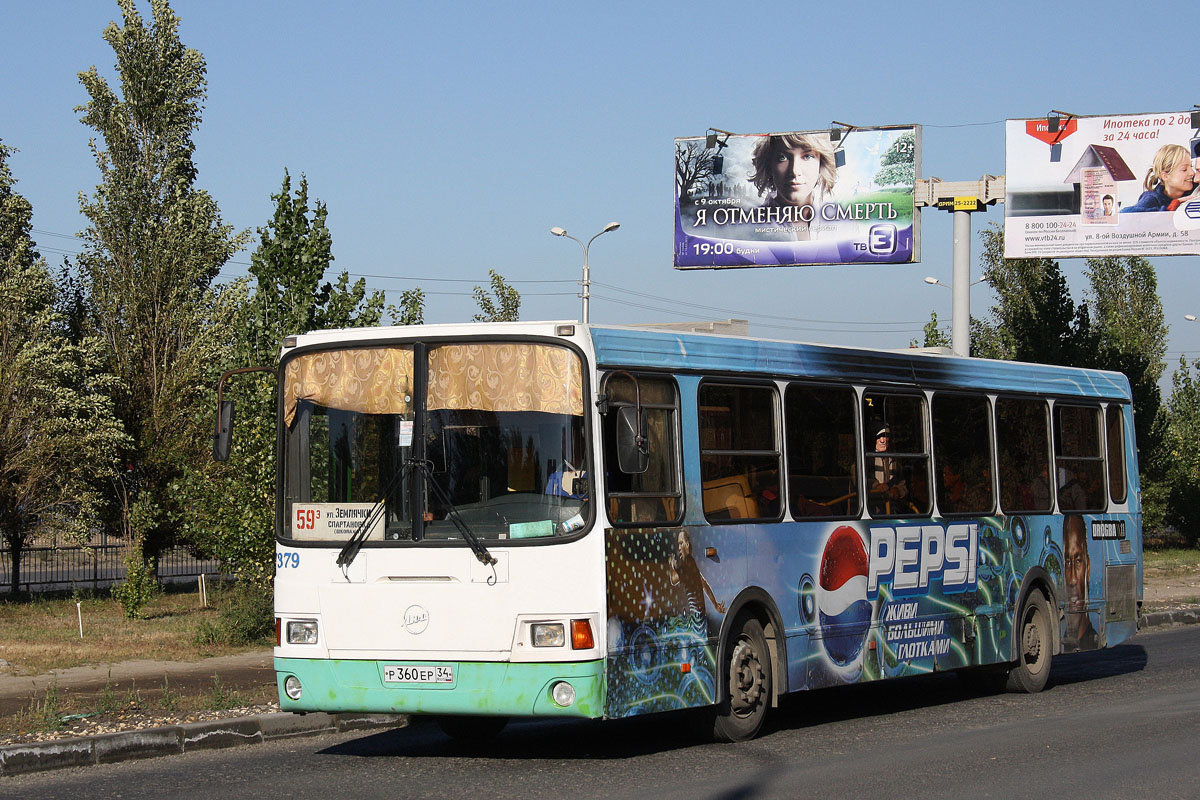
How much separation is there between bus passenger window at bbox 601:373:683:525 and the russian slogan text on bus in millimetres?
2688

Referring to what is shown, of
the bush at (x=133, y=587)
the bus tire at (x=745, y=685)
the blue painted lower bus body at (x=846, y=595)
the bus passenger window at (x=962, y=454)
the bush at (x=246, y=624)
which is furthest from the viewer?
the bush at (x=133, y=587)

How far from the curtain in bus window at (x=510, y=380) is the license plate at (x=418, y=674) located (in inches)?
64.4

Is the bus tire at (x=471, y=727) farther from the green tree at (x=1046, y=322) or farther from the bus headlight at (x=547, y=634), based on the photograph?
the green tree at (x=1046, y=322)

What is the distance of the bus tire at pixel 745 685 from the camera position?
416 inches

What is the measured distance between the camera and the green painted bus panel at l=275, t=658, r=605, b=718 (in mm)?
9211

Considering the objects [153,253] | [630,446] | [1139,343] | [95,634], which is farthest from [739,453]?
[1139,343]

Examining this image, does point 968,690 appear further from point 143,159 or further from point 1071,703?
point 143,159

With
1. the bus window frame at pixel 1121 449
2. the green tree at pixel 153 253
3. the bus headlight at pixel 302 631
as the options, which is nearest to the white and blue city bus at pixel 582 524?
the bus headlight at pixel 302 631

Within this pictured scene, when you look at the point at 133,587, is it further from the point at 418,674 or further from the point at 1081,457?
the point at 418,674

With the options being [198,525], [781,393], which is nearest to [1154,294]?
[198,525]

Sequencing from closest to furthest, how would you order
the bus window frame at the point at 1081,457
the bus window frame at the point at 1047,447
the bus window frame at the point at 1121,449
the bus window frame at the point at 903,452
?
the bus window frame at the point at 903,452 → the bus window frame at the point at 1047,447 → the bus window frame at the point at 1081,457 → the bus window frame at the point at 1121,449

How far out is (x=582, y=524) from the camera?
9383 mm

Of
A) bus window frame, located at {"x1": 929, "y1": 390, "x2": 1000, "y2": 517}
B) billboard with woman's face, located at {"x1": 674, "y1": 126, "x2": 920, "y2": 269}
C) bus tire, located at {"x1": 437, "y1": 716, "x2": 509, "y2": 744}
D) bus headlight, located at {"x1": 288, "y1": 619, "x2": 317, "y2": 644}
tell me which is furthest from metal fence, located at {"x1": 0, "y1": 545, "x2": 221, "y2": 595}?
bus headlight, located at {"x1": 288, "y1": 619, "x2": 317, "y2": 644}

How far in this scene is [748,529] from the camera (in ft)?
35.6
